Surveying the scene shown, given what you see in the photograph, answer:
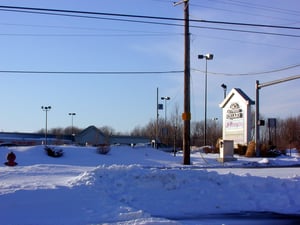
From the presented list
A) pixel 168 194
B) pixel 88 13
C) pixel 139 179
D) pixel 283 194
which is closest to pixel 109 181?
pixel 139 179

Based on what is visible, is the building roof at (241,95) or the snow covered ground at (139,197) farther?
the building roof at (241,95)

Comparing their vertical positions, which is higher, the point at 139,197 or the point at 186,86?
the point at 186,86

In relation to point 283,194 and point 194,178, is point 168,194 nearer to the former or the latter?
point 194,178

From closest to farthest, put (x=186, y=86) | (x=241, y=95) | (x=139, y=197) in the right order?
(x=139, y=197)
(x=186, y=86)
(x=241, y=95)

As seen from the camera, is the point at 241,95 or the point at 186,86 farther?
the point at 241,95

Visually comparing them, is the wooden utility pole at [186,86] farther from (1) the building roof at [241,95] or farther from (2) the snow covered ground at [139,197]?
(1) the building roof at [241,95]

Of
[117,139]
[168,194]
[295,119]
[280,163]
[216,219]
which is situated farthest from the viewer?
[117,139]

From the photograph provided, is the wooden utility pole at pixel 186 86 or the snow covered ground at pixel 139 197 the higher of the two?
the wooden utility pole at pixel 186 86

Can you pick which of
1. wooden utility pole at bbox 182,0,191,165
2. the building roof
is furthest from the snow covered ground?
the building roof

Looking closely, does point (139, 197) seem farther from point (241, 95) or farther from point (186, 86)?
point (241, 95)

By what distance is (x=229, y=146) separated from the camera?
123ft

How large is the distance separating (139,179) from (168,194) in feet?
3.81

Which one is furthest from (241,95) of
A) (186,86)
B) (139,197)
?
(139,197)

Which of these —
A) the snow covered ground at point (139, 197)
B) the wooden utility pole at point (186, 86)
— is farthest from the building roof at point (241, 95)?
the snow covered ground at point (139, 197)
